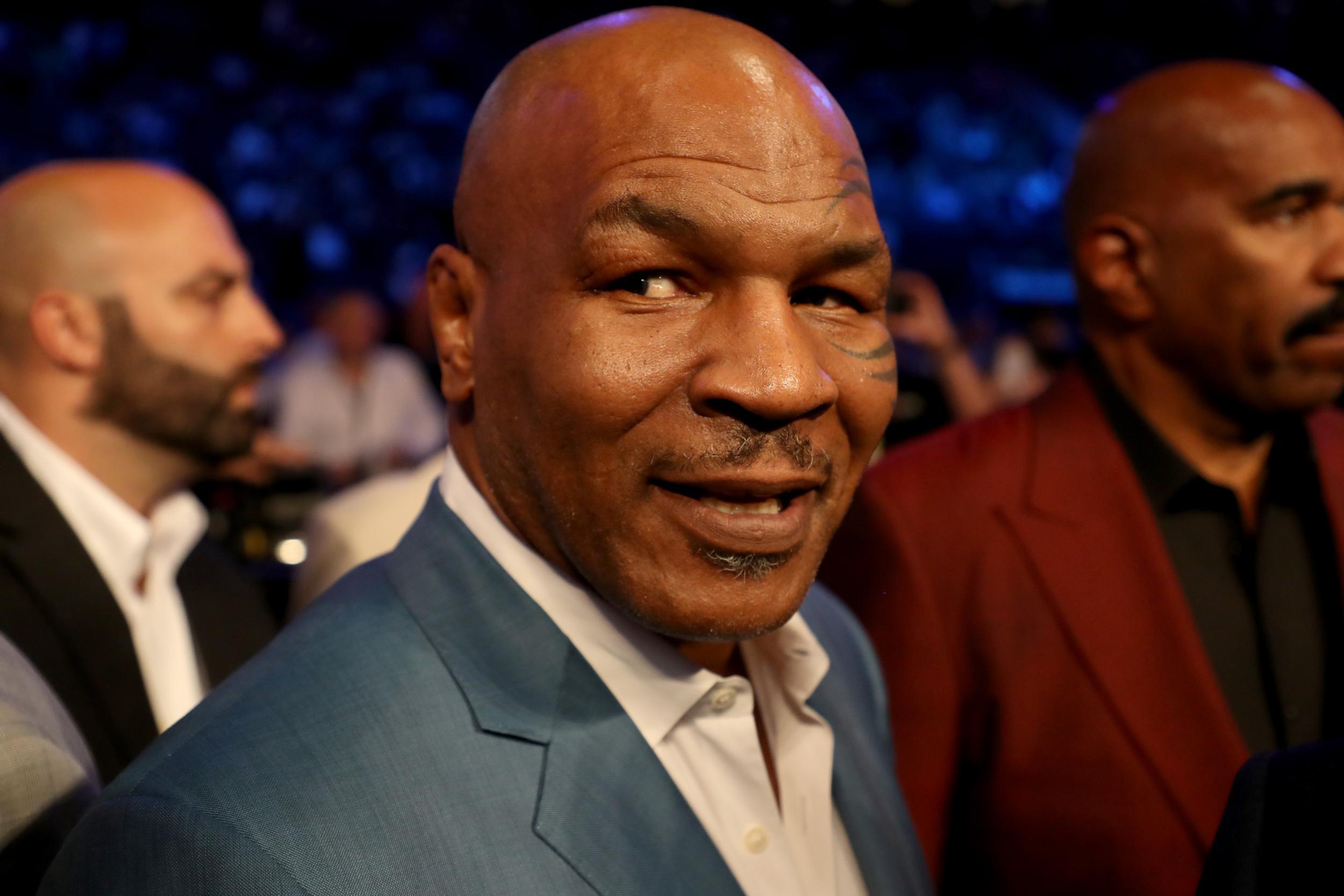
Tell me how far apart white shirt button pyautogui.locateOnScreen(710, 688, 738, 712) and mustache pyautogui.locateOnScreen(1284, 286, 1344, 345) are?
43.9 inches

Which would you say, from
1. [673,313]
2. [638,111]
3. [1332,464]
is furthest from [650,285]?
[1332,464]

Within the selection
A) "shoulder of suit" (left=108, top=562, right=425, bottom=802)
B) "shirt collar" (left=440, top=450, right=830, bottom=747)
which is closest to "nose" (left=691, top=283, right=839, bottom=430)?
"shirt collar" (left=440, top=450, right=830, bottom=747)

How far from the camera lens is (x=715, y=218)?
1039 millimetres

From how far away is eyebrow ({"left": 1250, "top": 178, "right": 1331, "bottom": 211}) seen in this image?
1783 millimetres

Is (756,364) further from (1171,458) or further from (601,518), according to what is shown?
(1171,458)

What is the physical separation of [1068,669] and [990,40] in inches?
250

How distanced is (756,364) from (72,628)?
4.42ft

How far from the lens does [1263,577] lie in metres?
1.85

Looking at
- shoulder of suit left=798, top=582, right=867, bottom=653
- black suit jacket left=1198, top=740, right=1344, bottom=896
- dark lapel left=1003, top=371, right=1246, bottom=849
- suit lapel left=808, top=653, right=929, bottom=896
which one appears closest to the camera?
black suit jacket left=1198, top=740, right=1344, bottom=896

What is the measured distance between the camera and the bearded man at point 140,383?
2.18m

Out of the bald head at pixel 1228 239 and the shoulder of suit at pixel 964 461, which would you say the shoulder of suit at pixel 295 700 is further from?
the bald head at pixel 1228 239

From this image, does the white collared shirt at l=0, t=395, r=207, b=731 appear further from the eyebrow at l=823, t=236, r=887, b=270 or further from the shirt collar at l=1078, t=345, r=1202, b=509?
the shirt collar at l=1078, t=345, r=1202, b=509

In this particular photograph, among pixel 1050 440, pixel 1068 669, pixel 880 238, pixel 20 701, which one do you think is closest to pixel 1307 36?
pixel 1050 440

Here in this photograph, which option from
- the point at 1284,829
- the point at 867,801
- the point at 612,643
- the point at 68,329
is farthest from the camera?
the point at 68,329
